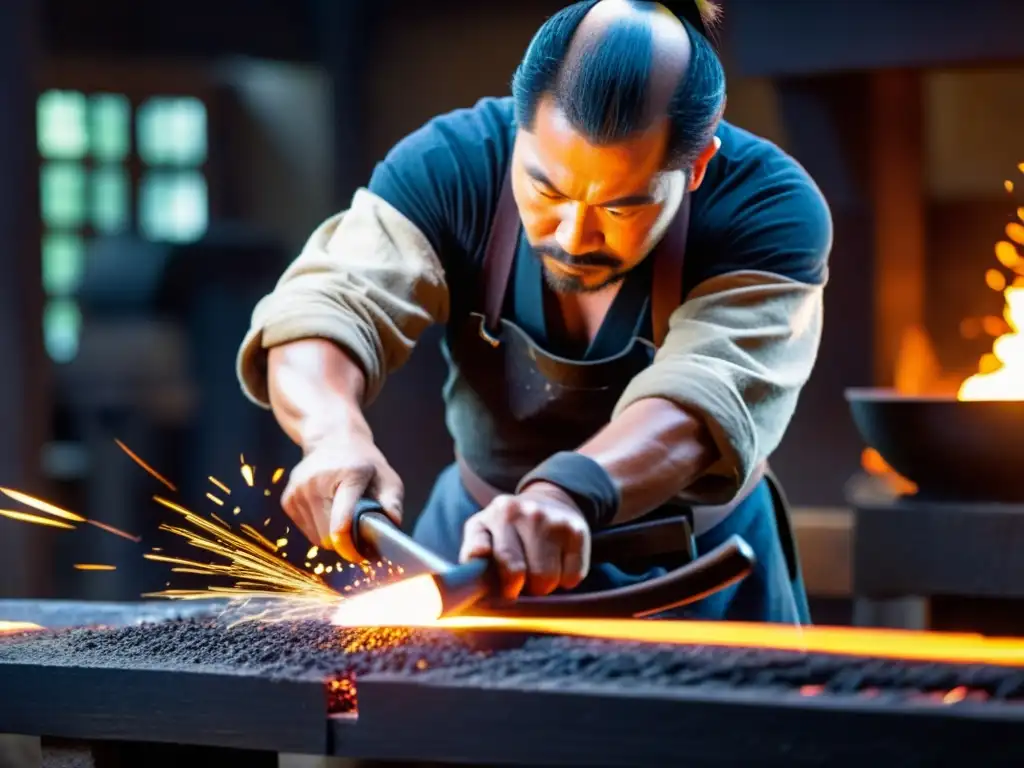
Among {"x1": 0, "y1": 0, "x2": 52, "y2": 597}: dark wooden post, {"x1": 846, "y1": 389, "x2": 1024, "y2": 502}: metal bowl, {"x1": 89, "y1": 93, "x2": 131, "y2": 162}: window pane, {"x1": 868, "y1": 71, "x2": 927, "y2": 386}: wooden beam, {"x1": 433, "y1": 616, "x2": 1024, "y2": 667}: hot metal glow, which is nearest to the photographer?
{"x1": 433, "y1": 616, "x2": 1024, "y2": 667}: hot metal glow

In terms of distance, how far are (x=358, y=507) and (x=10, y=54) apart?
323 cm

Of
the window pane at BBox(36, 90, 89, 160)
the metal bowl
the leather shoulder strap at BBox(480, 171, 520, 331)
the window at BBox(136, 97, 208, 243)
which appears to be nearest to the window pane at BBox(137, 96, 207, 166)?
the window at BBox(136, 97, 208, 243)

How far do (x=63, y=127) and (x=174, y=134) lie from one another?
553 millimetres

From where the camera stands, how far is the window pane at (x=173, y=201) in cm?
712

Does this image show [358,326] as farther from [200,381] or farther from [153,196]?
[153,196]

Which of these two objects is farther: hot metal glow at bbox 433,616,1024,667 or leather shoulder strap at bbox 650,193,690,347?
leather shoulder strap at bbox 650,193,690,347

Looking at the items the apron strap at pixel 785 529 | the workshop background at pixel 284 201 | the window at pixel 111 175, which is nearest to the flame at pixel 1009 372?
the workshop background at pixel 284 201

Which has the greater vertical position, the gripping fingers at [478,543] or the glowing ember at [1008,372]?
the glowing ember at [1008,372]

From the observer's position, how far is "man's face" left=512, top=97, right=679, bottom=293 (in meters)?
1.76

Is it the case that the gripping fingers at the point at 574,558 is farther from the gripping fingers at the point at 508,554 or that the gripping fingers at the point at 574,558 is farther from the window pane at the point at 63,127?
the window pane at the point at 63,127

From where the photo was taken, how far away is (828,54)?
3402 mm

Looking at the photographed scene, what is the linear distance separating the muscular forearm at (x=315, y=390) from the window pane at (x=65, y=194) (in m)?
5.42

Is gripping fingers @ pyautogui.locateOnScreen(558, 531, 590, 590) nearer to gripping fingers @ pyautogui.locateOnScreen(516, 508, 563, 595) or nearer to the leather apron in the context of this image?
gripping fingers @ pyautogui.locateOnScreen(516, 508, 563, 595)

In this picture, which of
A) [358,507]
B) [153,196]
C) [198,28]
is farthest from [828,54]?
[153,196]
